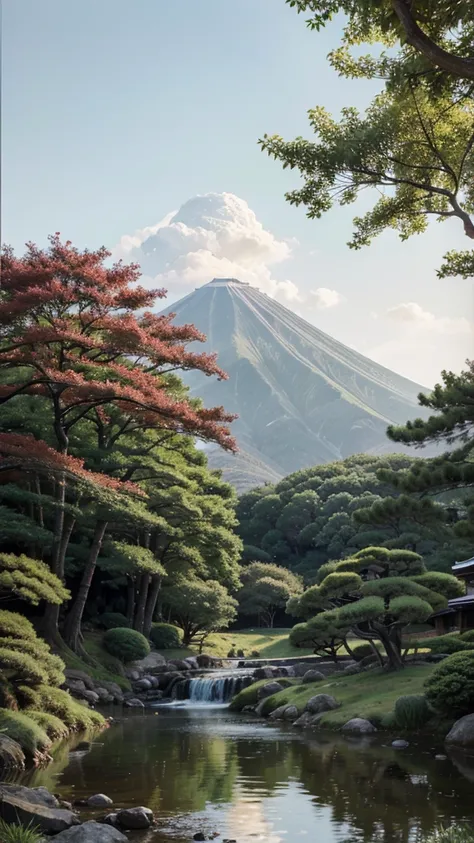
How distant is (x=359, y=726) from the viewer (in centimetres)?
1728

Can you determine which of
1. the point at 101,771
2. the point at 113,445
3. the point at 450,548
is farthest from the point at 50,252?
the point at 450,548

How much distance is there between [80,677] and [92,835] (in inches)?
569

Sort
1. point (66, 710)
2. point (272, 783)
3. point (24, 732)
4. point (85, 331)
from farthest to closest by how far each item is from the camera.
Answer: point (85, 331) → point (66, 710) → point (24, 732) → point (272, 783)

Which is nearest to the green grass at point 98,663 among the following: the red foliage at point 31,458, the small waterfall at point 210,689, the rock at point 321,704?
the small waterfall at point 210,689

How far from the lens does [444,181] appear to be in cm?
1098

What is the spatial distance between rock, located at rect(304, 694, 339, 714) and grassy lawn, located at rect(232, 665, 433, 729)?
0.80 ft

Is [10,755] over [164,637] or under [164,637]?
under

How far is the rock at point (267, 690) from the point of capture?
79.6 feet

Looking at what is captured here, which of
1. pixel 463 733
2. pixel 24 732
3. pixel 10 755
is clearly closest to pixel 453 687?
pixel 463 733

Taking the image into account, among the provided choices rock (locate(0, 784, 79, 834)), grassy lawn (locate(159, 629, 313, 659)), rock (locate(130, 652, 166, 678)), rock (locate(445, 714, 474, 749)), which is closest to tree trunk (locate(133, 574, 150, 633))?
rock (locate(130, 652, 166, 678))

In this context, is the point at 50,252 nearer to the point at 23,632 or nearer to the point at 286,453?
the point at 23,632

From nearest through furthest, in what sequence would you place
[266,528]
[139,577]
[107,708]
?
[107,708]
[139,577]
[266,528]

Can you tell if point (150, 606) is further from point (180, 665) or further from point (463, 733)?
point (463, 733)

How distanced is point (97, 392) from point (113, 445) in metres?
7.65
